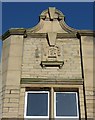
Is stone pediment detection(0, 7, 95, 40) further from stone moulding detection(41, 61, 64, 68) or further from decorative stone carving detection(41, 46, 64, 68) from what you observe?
stone moulding detection(41, 61, 64, 68)

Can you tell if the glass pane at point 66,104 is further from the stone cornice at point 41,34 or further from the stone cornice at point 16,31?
the stone cornice at point 16,31

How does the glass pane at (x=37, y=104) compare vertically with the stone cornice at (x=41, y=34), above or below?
below

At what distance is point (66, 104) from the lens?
9828 mm

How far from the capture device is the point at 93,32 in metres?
11.6

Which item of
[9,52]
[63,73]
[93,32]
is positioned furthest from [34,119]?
[93,32]

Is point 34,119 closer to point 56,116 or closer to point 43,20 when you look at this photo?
point 56,116

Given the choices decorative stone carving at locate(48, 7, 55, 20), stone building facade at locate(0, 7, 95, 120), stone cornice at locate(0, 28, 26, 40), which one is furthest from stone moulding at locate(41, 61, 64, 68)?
decorative stone carving at locate(48, 7, 55, 20)

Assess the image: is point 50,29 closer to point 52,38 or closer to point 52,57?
point 52,38

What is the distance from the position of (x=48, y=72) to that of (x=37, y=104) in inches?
48.4

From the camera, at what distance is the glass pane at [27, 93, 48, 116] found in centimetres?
957

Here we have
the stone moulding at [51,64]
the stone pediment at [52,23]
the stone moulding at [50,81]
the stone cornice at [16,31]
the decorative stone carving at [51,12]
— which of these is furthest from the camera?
the decorative stone carving at [51,12]

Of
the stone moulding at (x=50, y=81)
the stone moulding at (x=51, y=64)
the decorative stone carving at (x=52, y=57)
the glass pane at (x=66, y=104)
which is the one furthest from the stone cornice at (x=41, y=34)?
the glass pane at (x=66, y=104)

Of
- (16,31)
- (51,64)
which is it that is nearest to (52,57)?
(51,64)

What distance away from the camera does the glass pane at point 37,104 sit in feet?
31.4
